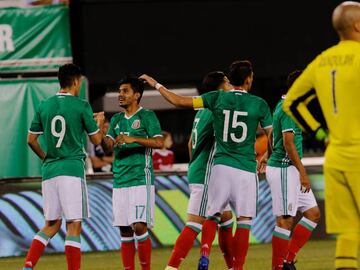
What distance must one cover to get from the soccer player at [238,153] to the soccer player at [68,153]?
1.08 metres

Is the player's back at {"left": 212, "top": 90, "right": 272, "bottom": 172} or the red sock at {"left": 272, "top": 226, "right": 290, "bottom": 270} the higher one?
the player's back at {"left": 212, "top": 90, "right": 272, "bottom": 172}

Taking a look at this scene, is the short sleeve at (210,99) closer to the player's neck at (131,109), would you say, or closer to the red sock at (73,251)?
the player's neck at (131,109)

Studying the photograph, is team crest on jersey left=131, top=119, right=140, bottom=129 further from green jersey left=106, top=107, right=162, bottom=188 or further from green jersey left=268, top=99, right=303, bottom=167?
green jersey left=268, top=99, right=303, bottom=167

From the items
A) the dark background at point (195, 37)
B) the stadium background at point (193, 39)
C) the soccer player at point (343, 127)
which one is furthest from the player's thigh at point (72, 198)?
the dark background at point (195, 37)

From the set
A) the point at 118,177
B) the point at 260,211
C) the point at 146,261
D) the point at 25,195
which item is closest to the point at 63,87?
the point at 118,177

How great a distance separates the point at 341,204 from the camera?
739 centimetres

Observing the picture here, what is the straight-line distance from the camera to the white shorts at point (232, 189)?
33.5 feet

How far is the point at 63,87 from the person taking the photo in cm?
1017

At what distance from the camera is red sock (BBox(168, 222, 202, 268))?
10117 mm

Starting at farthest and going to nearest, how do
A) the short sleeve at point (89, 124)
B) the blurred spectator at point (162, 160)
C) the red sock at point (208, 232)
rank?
the blurred spectator at point (162, 160), the red sock at point (208, 232), the short sleeve at point (89, 124)

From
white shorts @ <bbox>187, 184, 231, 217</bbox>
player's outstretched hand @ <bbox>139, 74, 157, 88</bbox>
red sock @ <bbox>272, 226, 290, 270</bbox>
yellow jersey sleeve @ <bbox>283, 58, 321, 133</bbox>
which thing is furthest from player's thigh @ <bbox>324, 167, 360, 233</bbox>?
red sock @ <bbox>272, 226, 290, 270</bbox>

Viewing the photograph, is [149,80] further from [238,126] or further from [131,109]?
[238,126]

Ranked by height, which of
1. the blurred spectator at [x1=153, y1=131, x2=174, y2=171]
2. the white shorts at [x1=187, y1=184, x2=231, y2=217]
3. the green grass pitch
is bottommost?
the green grass pitch

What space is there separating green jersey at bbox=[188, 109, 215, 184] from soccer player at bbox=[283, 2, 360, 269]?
3306 millimetres
